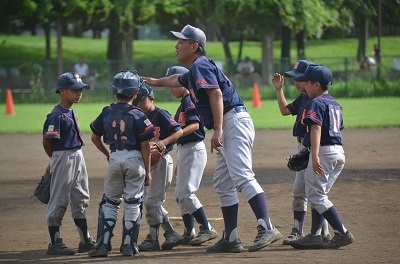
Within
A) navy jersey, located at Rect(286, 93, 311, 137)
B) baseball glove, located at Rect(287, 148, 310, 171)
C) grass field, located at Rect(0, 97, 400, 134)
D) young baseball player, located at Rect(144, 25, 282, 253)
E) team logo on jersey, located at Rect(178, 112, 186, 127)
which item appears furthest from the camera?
grass field, located at Rect(0, 97, 400, 134)

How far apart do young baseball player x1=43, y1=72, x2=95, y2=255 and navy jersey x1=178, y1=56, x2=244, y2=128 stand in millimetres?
1079

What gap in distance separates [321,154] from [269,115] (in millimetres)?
17433

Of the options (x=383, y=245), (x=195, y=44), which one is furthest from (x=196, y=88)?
(x=383, y=245)

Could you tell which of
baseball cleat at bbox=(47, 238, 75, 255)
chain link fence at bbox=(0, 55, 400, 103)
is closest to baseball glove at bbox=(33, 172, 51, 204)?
baseball cleat at bbox=(47, 238, 75, 255)

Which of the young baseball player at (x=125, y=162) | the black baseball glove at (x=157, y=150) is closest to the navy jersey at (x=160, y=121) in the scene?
the black baseball glove at (x=157, y=150)

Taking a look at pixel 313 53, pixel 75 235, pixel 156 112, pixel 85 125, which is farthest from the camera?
pixel 313 53

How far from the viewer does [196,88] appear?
7.95m

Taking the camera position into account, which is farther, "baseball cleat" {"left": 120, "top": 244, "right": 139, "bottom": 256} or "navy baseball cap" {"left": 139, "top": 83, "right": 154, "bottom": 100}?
"navy baseball cap" {"left": 139, "top": 83, "right": 154, "bottom": 100}

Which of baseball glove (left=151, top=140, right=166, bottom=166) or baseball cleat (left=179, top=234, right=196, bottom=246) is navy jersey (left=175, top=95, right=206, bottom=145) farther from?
baseball cleat (left=179, top=234, right=196, bottom=246)

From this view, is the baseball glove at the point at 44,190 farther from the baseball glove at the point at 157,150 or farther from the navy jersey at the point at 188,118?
the navy jersey at the point at 188,118

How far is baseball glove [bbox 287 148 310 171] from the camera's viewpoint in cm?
827

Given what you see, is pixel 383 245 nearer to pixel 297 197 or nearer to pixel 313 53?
pixel 297 197

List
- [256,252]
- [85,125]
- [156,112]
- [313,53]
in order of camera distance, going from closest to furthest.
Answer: [256,252], [156,112], [85,125], [313,53]

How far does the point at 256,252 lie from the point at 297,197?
92 cm
